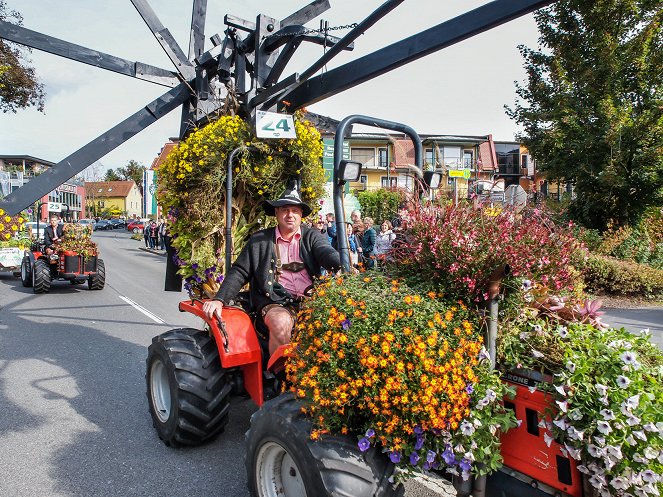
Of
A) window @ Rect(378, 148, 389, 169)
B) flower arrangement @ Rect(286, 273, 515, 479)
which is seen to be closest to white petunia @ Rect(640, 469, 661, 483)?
flower arrangement @ Rect(286, 273, 515, 479)

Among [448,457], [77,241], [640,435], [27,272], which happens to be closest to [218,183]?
[448,457]

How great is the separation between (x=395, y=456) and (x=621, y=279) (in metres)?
10.9

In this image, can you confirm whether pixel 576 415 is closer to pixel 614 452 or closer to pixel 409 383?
pixel 614 452

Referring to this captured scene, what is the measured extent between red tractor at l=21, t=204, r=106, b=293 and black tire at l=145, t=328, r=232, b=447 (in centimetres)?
941

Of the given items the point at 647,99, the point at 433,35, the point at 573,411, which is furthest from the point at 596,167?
the point at 573,411

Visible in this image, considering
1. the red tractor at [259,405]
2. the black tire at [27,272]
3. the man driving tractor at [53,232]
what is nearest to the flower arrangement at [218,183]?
the red tractor at [259,405]

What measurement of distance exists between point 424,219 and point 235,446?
2.44 meters

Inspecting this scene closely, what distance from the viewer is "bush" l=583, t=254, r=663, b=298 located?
11.0m

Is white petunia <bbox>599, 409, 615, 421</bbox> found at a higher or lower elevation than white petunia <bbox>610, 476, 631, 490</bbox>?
higher

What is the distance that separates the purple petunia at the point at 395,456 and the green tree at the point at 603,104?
13212 mm

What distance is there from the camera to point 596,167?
13.9 meters

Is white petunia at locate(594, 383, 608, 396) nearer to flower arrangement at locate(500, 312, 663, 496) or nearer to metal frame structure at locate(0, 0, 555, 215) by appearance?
flower arrangement at locate(500, 312, 663, 496)

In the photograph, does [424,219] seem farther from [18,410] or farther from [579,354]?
[18,410]

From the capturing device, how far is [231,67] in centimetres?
529
